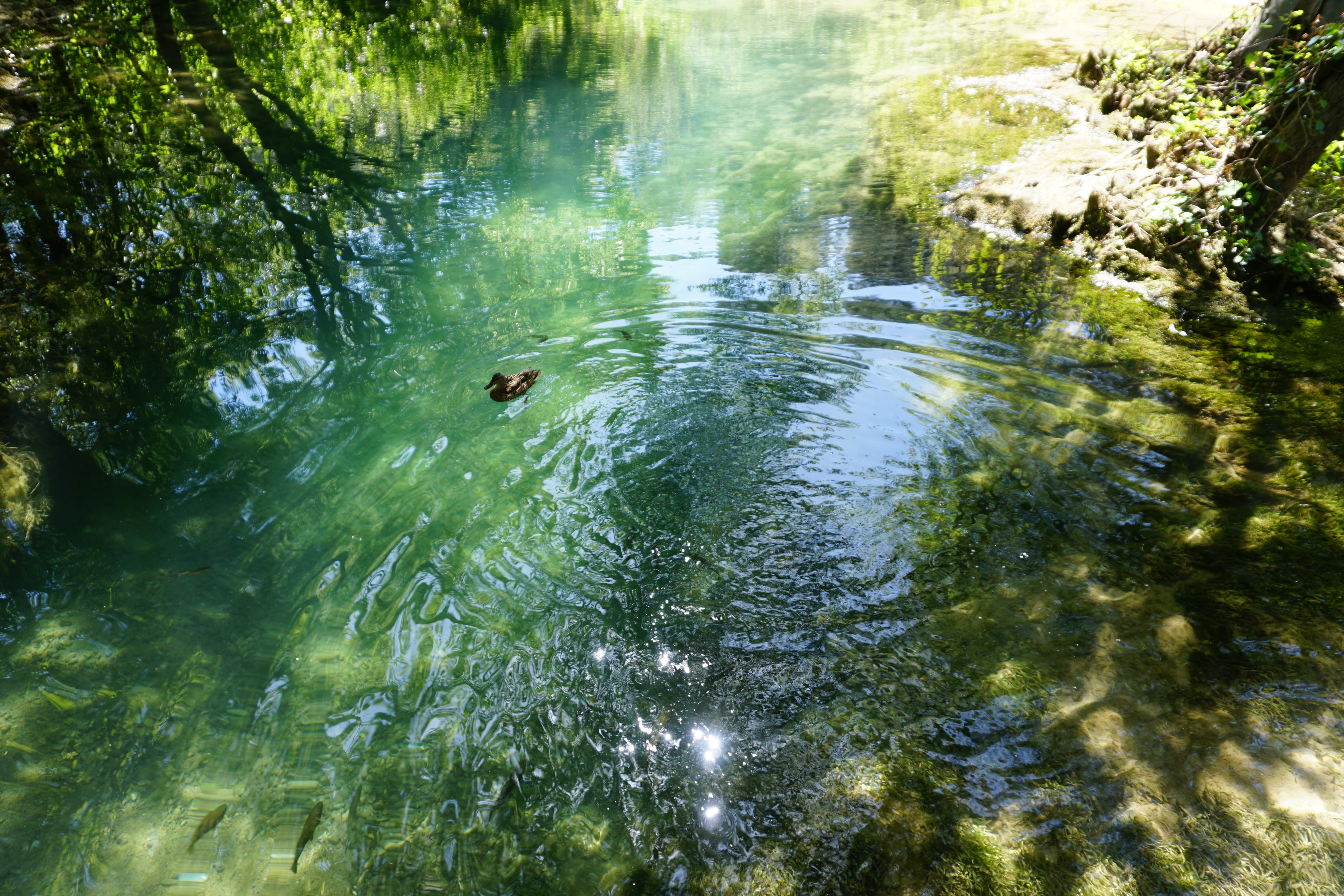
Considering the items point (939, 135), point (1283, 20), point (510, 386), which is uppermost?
point (1283, 20)

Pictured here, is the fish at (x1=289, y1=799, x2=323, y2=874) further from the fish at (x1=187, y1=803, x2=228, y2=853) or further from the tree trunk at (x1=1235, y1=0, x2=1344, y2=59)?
the tree trunk at (x1=1235, y1=0, x2=1344, y2=59)

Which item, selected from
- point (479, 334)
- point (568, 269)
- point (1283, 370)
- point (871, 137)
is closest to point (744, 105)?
point (871, 137)

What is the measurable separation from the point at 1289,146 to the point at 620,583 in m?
6.14

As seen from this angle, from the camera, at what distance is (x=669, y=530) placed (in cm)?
375

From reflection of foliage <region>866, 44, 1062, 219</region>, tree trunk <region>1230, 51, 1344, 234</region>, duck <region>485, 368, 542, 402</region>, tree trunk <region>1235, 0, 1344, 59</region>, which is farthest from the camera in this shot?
reflection of foliage <region>866, 44, 1062, 219</region>

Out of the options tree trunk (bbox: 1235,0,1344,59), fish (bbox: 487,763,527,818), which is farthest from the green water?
tree trunk (bbox: 1235,0,1344,59)

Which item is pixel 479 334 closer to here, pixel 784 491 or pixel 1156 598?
pixel 784 491

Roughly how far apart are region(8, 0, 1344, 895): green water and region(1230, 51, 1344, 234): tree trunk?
48.6 inches

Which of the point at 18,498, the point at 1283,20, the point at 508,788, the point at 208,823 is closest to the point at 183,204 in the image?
the point at 18,498

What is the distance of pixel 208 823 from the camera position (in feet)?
8.69

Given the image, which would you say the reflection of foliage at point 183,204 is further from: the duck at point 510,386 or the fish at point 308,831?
the fish at point 308,831

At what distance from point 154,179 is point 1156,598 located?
1069 centimetres

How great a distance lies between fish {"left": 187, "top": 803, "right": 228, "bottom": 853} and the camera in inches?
103

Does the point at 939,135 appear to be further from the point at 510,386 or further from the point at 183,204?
the point at 183,204
